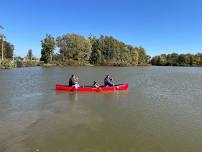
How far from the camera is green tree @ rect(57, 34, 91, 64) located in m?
105

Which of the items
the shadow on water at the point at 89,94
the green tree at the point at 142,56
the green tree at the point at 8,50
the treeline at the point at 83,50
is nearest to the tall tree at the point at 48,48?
the treeline at the point at 83,50

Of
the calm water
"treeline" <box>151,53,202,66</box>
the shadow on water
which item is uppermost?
"treeline" <box>151,53,202,66</box>

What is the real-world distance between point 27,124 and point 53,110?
3790mm

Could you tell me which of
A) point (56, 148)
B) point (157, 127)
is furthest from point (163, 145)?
point (56, 148)

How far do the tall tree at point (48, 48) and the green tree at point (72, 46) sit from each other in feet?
9.03

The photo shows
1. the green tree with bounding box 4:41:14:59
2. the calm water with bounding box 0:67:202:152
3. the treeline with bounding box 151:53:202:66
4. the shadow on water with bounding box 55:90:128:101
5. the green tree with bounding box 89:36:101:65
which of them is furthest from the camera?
the treeline with bounding box 151:53:202:66

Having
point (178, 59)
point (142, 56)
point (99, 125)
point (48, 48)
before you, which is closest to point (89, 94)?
point (99, 125)

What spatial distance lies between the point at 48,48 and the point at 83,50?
1455 centimetres

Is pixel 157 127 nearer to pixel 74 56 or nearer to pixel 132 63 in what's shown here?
pixel 74 56

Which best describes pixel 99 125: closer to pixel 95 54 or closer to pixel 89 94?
pixel 89 94

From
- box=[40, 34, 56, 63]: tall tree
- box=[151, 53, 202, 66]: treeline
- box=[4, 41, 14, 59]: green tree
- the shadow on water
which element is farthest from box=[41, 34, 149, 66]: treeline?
the shadow on water

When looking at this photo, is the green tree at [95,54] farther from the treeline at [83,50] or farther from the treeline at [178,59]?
the treeline at [178,59]

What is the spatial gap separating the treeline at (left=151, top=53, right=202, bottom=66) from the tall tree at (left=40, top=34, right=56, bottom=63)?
9957cm

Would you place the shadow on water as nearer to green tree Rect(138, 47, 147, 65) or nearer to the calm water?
the calm water
